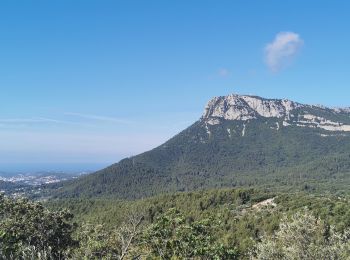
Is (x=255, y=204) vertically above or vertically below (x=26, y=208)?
below

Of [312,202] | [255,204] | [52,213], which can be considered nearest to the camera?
[52,213]

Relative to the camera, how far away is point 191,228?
40.3 meters

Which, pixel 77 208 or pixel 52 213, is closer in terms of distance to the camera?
pixel 52 213

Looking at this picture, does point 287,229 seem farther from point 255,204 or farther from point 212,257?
point 255,204

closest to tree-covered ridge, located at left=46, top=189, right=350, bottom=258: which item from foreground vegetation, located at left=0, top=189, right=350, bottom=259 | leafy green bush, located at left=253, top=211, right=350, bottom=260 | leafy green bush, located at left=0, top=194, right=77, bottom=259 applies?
foreground vegetation, located at left=0, top=189, right=350, bottom=259

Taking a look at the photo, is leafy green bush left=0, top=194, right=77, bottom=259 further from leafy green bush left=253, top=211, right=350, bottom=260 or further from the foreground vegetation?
leafy green bush left=253, top=211, right=350, bottom=260

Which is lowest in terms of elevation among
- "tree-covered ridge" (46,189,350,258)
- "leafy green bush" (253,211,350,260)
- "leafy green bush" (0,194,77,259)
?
"tree-covered ridge" (46,189,350,258)

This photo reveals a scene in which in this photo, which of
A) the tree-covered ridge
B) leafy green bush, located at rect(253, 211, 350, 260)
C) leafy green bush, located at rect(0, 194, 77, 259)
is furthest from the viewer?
the tree-covered ridge

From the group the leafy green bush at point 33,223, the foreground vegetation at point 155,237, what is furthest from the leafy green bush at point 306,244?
the leafy green bush at point 33,223

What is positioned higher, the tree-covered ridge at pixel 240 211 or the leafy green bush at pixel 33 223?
the leafy green bush at pixel 33 223

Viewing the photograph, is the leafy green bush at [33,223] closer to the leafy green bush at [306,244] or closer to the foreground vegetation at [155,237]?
the foreground vegetation at [155,237]

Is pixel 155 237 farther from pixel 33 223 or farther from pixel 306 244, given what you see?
pixel 306 244

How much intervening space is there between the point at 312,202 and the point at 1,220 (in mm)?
→ 73054

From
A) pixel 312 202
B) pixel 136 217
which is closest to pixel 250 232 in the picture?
pixel 312 202
